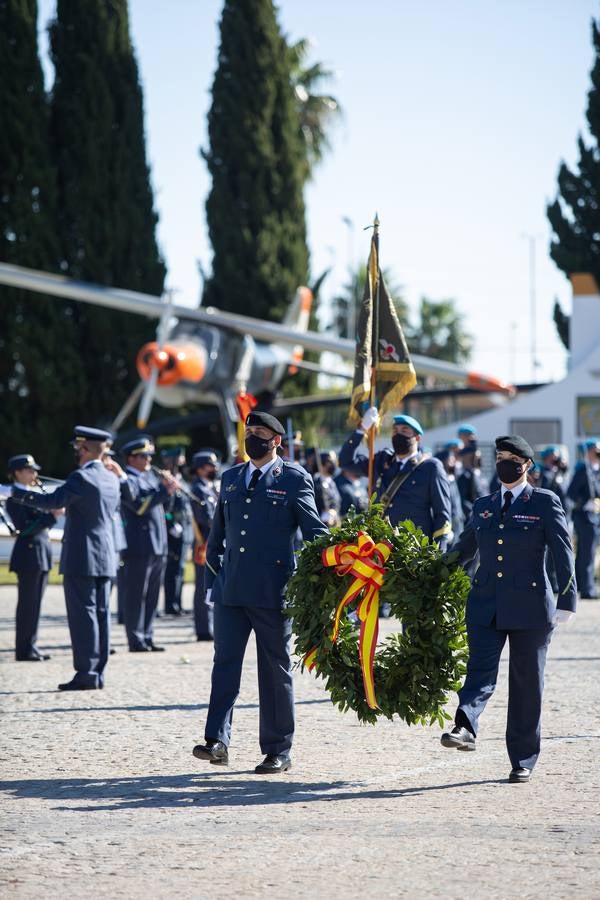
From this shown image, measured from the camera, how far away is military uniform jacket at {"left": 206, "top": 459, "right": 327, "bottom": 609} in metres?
7.26

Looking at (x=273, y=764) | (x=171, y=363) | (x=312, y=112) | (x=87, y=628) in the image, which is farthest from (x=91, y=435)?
(x=312, y=112)

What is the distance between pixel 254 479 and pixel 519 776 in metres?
2.06

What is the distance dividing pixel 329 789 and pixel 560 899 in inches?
82.1

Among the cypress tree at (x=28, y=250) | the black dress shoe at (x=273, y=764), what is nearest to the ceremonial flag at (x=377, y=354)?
the black dress shoe at (x=273, y=764)

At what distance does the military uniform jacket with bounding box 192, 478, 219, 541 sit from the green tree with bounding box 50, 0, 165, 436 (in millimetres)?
21592

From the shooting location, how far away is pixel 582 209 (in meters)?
41.4

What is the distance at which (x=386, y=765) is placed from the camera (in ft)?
24.4

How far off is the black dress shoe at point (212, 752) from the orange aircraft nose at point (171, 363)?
22548 mm

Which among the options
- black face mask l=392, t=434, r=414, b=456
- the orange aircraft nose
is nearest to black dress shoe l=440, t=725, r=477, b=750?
black face mask l=392, t=434, r=414, b=456

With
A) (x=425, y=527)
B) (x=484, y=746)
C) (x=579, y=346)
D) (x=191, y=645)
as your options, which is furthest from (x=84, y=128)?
(x=484, y=746)

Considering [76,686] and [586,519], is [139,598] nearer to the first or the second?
[76,686]

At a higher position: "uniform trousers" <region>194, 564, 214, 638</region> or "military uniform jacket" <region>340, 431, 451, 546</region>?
"military uniform jacket" <region>340, 431, 451, 546</region>

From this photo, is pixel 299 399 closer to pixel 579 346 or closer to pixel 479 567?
pixel 579 346

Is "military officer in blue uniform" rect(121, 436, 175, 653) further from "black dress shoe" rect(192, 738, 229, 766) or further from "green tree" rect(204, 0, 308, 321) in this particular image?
"green tree" rect(204, 0, 308, 321)
